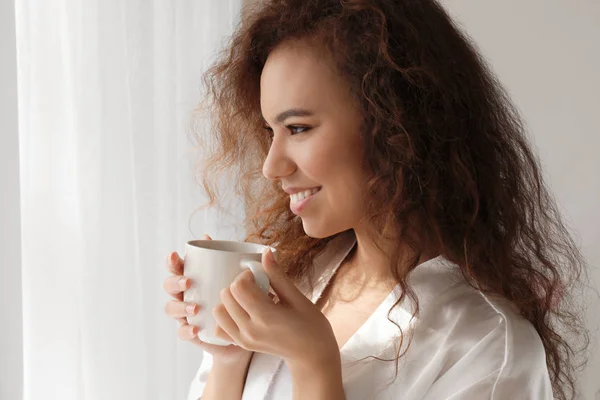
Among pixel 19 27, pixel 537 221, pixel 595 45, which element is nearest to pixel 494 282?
pixel 537 221

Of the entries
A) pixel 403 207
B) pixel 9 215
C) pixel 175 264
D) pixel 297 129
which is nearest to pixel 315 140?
pixel 297 129

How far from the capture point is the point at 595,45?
195cm

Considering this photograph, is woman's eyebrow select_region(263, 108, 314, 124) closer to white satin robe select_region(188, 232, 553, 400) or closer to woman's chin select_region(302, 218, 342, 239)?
woman's chin select_region(302, 218, 342, 239)

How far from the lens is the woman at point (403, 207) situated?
38.0 inches

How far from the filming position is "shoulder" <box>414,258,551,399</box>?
37.1 inches

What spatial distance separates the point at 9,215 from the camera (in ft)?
3.95

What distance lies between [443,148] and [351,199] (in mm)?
154

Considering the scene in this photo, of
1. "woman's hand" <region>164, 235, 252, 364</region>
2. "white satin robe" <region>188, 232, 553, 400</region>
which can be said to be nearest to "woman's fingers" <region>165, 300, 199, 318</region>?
"woman's hand" <region>164, 235, 252, 364</region>

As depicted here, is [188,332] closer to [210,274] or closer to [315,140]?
[210,274]

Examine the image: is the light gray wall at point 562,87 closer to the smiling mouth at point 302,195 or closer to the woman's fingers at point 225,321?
the smiling mouth at point 302,195

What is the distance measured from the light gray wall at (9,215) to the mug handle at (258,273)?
507mm

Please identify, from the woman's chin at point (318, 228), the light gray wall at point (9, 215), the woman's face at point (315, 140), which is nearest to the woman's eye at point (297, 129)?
the woman's face at point (315, 140)

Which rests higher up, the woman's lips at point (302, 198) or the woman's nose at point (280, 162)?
the woman's nose at point (280, 162)

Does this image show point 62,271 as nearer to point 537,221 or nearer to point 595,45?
point 537,221
